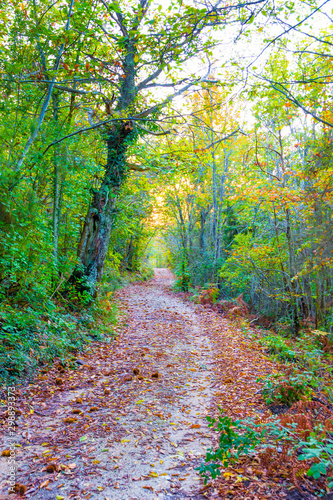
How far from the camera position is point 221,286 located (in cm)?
1462

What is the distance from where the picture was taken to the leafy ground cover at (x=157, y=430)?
235 centimetres

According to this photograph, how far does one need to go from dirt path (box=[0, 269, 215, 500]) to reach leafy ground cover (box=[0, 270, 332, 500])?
11 millimetres

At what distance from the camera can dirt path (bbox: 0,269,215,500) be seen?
2439 mm

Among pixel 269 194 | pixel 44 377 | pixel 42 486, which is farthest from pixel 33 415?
pixel 269 194

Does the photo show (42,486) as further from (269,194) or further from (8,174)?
(269,194)

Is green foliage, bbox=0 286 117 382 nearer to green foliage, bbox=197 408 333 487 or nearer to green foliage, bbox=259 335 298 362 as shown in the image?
green foliage, bbox=197 408 333 487

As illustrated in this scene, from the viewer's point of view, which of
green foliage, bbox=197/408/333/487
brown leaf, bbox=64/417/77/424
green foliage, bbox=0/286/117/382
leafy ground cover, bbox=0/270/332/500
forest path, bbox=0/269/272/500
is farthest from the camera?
green foliage, bbox=0/286/117/382

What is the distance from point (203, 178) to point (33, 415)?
50.0 ft

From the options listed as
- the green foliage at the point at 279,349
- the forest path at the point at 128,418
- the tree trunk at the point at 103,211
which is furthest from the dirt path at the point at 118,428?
the tree trunk at the point at 103,211

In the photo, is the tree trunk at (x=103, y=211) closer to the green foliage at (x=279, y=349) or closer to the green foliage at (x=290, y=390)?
the green foliage at (x=279, y=349)

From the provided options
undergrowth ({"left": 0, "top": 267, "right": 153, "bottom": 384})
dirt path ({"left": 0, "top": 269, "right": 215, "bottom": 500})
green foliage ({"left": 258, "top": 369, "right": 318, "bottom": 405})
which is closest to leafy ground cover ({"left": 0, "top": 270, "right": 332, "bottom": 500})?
dirt path ({"left": 0, "top": 269, "right": 215, "bottom": 500})

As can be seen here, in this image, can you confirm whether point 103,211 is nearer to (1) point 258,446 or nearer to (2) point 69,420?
(2) point 69,420

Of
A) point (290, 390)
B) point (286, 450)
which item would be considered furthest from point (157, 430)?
point (290, 390)

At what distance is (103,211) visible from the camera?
8.59 meters
